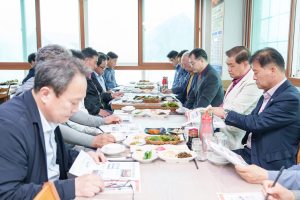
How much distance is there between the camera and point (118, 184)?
1.25 meters

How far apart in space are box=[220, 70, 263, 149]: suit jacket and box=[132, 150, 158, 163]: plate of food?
49.5 inches

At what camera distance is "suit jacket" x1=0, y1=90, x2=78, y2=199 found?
3.36 ft

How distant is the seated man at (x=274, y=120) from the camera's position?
1.78 meters

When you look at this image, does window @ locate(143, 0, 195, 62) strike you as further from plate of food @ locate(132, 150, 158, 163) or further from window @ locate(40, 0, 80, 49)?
plate of food @ locate(132, 150, 158, 163)

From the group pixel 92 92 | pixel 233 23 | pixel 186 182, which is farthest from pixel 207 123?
pixel 233 23

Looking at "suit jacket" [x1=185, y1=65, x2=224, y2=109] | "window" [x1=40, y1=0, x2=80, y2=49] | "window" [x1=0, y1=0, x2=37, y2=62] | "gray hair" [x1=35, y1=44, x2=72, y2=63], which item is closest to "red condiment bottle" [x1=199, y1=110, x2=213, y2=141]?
"gray hair" [x1=35, y1=44, x2=72, y2=63]

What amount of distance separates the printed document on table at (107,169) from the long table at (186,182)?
0.17 feet

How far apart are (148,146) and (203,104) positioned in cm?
179

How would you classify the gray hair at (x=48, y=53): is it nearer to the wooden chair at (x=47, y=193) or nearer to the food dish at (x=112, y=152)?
the food dish at (x=112, y=152)

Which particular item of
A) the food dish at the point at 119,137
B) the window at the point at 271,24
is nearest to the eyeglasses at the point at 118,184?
the food dish at the point at 119,137

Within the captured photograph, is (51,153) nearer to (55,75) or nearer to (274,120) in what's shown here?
(55,75)

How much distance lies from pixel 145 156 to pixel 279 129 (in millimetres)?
984

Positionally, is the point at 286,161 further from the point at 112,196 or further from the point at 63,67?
the point at 63,67

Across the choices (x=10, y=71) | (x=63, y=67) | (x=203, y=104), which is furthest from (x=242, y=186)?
(x=10, y=71)
